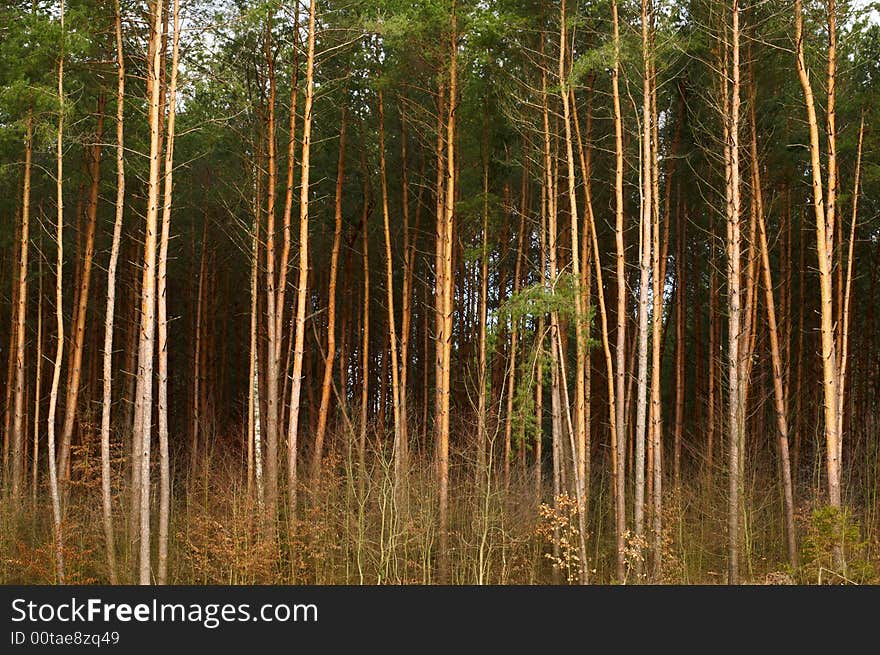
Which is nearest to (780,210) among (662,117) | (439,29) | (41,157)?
(662,117)

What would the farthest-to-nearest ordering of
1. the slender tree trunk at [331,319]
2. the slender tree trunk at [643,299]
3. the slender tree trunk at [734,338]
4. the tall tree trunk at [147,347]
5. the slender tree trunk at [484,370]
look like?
the slender tree trunk at [331,319] < the slender tree trunk at [734,338] < the slender tree trunk at [643,299] < the slender tree trunk at [484,370] < the tall tree trunk at [147,347]

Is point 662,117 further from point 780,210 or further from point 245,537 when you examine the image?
point 245,537

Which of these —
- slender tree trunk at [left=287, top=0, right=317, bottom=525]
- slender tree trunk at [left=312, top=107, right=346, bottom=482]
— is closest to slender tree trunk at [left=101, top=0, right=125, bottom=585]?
slender tree trunk at [left=287, top=0, right=317, bottom=525]

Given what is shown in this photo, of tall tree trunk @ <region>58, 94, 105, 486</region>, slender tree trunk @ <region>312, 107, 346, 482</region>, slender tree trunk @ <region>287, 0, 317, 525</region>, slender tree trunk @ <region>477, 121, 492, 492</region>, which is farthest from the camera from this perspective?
slender tree trunk @ <region>312, 107, 346, 482</region>

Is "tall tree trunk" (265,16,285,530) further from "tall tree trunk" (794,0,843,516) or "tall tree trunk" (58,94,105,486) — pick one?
"tall tree trunk" (794,0,843,516)

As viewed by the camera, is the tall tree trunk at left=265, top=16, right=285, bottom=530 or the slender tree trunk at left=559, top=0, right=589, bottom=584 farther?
the tall tree trunk at left=265, top=16, right=285, bottom=530

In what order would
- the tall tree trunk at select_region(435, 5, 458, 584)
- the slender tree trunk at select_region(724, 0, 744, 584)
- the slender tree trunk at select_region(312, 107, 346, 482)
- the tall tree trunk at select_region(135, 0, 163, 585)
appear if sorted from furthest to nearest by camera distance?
1. the slender tree trunk at select_region(312, 107, 346, 482)
2. the slender tree trunk at select_region(724, 0, 744, 584)
3. the tall tree trunk at select_region(435, 5, 458, 584)
4. the tall tree trunk at select_region(135, 0, 163, 585)

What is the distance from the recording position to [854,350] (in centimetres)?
2636

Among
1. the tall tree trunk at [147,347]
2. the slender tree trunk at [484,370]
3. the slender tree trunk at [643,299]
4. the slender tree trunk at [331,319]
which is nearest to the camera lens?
the tall tree trunk at [147,347]

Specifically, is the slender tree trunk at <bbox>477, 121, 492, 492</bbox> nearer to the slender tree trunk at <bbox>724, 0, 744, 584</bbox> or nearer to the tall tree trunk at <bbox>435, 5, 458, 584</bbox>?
the tall tree trunk at <bbox>435, 5, 458, 584</bbox>

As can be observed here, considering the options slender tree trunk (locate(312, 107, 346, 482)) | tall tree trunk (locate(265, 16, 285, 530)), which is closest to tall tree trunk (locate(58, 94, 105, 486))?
tall tree trunk (locate(265, 16, 285, 530))

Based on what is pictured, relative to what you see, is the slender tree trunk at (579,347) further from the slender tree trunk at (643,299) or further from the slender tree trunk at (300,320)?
the slender tree trunk at (300,320)

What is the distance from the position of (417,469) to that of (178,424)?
59.5ft

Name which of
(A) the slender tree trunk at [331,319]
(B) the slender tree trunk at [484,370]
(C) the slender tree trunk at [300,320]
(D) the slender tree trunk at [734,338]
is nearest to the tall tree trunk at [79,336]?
(C) the slender tree trunk at [300,320]
